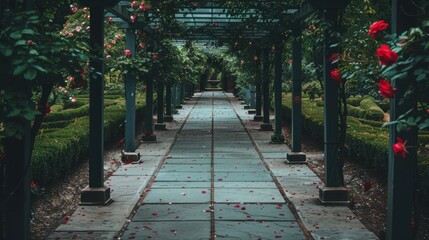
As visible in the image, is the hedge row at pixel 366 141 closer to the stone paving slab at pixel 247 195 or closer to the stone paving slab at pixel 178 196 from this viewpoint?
the stone paving slab at pixel 247 195

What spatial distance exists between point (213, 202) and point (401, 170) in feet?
10.7

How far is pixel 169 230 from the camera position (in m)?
6.16

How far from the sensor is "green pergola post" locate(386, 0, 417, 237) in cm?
458

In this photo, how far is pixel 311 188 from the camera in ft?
28.1

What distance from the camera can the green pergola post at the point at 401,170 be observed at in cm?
458

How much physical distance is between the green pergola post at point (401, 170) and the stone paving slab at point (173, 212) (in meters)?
2.41

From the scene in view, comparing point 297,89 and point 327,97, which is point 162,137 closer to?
point 297,89

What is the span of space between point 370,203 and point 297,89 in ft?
11.8

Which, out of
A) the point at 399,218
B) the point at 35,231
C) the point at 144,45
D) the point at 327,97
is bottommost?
the point at 35,231

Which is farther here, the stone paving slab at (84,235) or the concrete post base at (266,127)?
the concrete post base at (266,127)

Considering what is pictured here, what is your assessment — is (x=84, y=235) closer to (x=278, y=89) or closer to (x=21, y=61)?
(x=21, y=61)

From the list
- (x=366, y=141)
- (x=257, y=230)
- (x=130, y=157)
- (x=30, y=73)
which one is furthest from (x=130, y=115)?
(x=30, y=73)

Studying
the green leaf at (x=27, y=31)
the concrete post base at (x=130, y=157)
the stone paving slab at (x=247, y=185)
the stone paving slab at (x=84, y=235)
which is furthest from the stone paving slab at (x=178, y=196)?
the green leaf at (x=27, y=31)

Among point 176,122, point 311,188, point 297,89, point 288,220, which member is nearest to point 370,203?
point 311,188
